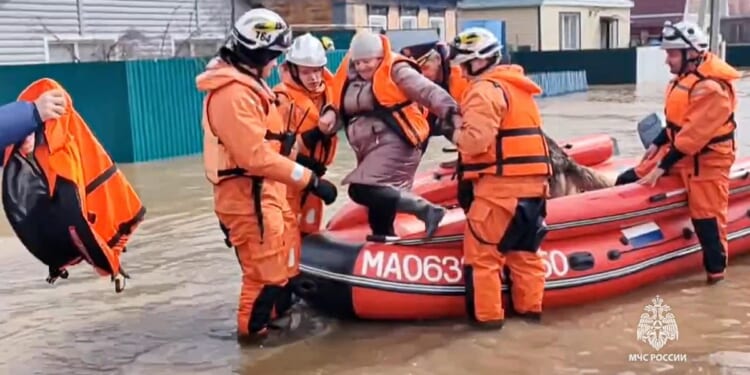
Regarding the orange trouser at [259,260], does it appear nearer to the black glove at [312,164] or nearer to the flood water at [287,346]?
the flood water at [287,346]

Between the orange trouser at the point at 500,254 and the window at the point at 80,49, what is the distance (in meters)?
14.9

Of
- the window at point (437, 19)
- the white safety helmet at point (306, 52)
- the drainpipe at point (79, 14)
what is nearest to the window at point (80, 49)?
the drainpipe at point (79, 14)

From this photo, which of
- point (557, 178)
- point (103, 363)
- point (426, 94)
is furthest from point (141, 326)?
point (557, 178)

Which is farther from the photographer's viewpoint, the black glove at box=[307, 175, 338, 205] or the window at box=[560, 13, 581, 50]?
the window at box=[560, 13, 581, 50]

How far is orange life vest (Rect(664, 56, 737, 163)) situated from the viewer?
615cm

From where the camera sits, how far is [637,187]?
6406mm

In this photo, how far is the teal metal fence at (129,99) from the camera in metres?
14.0

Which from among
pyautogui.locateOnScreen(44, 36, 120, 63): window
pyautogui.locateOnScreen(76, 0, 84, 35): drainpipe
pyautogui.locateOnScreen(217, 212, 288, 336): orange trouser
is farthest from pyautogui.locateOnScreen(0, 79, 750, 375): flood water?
pyautogui.locateOnScreen(76, 0, 84, 35): drainpipe

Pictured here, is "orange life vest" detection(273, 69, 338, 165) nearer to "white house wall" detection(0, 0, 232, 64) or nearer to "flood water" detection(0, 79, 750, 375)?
"flood water" detection(0, 79, 750, 375)

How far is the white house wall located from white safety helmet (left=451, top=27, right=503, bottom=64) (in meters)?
14.1

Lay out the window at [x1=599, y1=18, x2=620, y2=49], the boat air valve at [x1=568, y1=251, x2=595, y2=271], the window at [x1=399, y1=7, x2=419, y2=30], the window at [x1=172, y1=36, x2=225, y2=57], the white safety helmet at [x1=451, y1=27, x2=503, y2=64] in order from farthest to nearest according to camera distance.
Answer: the window at [x1=599, y1=18, x2=620, y2=49] → the window at [x1=399, y1=7, x2=419, y2=30] → the window at [x1=172, y1=36, x2=225, y2=57] → the boat air valve at [x1=568, y1=251, x2=595, y2=271] → the white safety helmet at [x1=451, y1=27, x2=503, y2=64]

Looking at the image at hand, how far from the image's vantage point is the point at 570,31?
123 ft

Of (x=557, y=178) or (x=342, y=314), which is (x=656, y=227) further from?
(x=342, y=314)

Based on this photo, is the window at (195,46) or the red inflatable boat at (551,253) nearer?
the red inflatable boat at (551,253)
